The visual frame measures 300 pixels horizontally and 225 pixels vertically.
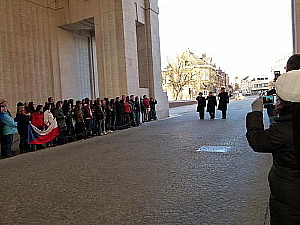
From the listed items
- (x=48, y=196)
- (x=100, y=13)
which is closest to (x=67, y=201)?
(x=48, y=196)

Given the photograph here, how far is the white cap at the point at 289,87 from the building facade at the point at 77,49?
1764cm

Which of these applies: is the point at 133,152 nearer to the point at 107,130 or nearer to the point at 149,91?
the point at 107,130

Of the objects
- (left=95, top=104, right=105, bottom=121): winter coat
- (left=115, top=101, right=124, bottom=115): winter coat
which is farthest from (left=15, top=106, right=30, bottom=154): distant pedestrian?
(left=115, top=101, right=124, bottom=115): winter coat

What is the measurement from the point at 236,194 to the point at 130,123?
42.0 feet

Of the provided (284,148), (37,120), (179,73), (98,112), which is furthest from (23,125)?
(179,73)

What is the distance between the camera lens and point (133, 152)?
911 centimetres

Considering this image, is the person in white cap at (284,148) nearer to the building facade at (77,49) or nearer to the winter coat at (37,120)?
the winter coat at (37,120)

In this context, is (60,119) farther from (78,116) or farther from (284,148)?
(284,148)

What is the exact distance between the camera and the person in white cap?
2086 millimetres

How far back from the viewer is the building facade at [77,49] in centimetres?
1961

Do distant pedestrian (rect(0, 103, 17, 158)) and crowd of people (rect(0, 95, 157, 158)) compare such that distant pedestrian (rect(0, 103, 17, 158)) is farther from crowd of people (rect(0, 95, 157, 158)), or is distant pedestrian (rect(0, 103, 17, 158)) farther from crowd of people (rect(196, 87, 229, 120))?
crowd of people (rect(196, 87, 229, 120))

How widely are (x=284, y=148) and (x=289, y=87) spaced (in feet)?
1.37

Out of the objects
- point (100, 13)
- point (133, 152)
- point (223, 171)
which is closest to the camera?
point (223, 171)

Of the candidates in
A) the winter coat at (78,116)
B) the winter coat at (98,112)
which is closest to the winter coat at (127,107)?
the winter coat at (98,112)
